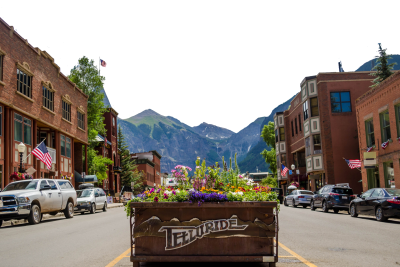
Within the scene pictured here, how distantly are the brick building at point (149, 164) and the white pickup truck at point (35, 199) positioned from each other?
7651cm

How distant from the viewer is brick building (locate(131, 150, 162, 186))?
9900 centimetres

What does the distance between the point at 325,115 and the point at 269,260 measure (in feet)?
124

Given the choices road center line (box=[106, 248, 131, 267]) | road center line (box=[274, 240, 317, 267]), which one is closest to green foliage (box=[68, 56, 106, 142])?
road center line (box=[106, 248, 131, 267])

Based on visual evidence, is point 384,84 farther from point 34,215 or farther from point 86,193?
point 34,215

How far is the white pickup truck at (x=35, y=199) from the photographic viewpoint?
16828mm

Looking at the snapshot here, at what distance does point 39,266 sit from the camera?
771 cm

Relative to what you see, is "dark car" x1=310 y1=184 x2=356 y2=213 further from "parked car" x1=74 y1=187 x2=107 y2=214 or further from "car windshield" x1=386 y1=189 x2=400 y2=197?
"parked car" x1=74 y1=187 x2=107 y2=214

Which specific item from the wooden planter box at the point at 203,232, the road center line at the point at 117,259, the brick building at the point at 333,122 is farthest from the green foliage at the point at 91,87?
the wooden planter box at the point at 203,232

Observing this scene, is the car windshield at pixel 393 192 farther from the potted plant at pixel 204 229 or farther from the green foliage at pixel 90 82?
the green foliage at pixel 90 82

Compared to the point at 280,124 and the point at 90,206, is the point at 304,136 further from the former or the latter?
the point at 90,206

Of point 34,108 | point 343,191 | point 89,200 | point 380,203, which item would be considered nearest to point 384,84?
point 343,191

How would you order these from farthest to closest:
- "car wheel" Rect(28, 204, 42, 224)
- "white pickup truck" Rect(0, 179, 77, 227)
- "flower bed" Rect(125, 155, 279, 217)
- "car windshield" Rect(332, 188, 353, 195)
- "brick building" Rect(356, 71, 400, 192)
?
"brick building" Rect(356, 71, 400, 192)
"car windshield" Rect(332, 188, 353, 195)
"car wheel" Rect(28, 204, 42, 224)
"white pickup truck" Rect(0, 179, 77, 227)
"flower bed" Rect(125, 155, 279, 217)

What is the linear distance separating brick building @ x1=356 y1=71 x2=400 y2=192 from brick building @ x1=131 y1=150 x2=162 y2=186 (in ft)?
235

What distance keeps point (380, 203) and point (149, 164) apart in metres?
88.1
